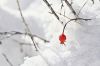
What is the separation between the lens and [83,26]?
83.6 inches

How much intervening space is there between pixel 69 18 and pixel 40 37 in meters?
0.26

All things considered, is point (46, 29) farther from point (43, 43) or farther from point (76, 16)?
point (76, 16)

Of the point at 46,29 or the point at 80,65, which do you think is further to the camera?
the point at 46,29

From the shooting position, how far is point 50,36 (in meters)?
2.16

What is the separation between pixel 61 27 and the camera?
214 centimetres

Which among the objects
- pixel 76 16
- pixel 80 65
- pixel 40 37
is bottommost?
pixel 80 65

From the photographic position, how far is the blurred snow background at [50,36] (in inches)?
79.5

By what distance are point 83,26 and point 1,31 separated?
64cm

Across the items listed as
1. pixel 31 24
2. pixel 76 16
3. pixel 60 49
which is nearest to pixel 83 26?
pixel 76 16

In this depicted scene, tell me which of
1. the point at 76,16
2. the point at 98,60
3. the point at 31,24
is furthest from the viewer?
the point at 31,24

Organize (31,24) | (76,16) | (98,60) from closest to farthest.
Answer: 1. (98,60)
2. (76,16)
3. (31,24)

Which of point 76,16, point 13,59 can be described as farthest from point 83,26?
point 13,59

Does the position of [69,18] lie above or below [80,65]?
above

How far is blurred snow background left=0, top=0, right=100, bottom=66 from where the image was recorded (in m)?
2.02
